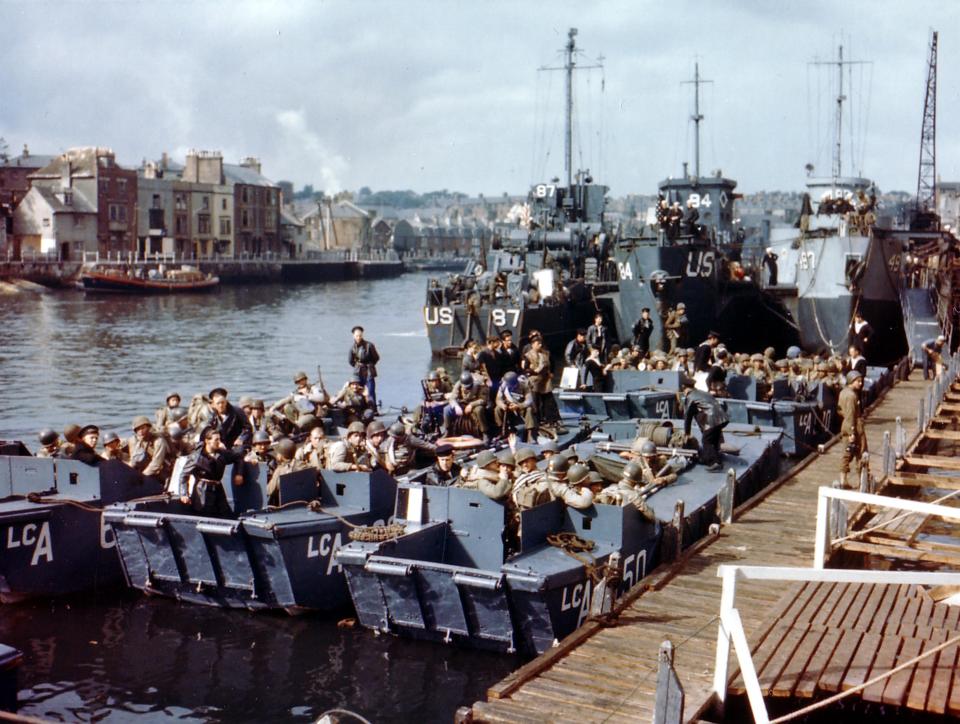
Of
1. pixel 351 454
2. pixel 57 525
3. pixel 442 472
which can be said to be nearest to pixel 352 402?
pixel 351 454

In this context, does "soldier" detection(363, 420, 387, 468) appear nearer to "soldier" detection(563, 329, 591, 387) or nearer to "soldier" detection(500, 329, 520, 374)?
"soldier" detection(500, 329, 520, 374)

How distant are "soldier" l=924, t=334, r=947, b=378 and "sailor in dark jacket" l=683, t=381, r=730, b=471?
15.9 meters

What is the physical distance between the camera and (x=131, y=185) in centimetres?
9088

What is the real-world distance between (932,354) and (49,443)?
24350mm

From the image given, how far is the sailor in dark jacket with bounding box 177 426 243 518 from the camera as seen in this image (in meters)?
13.4

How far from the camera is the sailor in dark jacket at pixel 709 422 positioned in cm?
1606

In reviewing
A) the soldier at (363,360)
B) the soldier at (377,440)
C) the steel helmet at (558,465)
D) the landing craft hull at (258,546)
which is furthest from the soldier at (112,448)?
the soldier at (363,360)

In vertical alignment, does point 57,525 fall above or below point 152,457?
below

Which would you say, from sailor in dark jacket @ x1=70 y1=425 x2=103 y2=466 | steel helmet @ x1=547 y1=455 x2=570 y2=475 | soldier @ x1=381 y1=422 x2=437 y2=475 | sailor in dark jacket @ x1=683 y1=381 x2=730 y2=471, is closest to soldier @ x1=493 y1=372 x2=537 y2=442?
sailor in dark jacket @ x1=683 y1=381 x2=730 y2=471

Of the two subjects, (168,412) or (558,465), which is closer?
(558,465)

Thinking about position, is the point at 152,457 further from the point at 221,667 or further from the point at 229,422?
the point at 221,667

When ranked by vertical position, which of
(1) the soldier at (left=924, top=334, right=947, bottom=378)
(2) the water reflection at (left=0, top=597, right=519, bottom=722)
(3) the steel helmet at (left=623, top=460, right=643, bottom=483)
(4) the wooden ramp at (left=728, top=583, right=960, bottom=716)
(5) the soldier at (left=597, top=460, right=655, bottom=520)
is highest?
(1) the soldier at (left=924, top=334, right=947, bottom=378)

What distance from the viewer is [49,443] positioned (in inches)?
575

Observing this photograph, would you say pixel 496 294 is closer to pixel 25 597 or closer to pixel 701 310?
pixel 701 310
